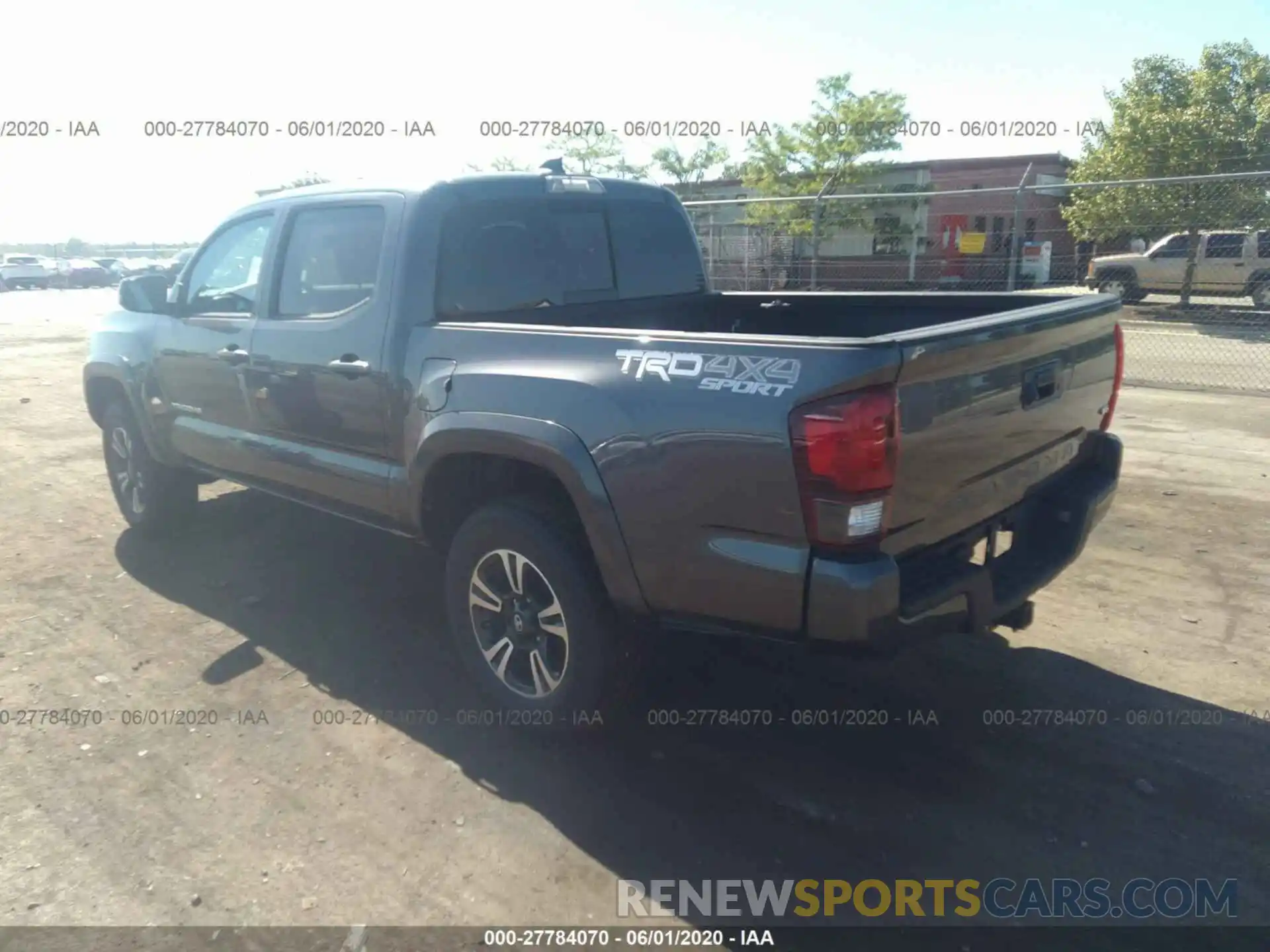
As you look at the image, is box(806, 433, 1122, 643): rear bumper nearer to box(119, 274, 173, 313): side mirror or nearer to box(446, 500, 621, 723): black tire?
box(446, 500, 621, 723): black tire

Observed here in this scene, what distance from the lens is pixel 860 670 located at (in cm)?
413

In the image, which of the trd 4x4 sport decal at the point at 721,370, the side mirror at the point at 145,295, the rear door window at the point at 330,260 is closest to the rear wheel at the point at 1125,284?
the rear door window at the point at 330,260

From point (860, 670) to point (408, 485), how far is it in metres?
2.10

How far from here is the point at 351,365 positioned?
4062 millimetres

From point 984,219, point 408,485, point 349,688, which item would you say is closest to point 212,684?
point 349,688

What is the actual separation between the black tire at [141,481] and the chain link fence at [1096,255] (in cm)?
768

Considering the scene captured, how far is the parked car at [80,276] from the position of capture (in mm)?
42281

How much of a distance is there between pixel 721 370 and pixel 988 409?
917 millimetres

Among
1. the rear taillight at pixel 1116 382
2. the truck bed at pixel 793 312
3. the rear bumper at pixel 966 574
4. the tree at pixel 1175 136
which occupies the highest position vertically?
the tree at pixel 1175 136

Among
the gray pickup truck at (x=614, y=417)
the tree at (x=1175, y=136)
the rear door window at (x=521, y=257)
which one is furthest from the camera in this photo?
the tree at (x=1175, y=136)

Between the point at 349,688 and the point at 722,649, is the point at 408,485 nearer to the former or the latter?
the point at 349,688

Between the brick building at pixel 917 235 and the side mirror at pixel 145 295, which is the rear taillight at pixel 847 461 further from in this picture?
the brick building at pixel 917 235

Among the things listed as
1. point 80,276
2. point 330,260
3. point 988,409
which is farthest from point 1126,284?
point 80,276

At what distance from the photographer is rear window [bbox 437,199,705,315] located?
3.96 m
